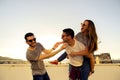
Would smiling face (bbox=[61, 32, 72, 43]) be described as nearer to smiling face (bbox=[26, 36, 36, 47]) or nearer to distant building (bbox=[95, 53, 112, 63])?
smiling face (bbox=[26, 36, 36, 47])

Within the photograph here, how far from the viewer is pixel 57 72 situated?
7691 millimetres

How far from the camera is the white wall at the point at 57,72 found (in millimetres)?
7629

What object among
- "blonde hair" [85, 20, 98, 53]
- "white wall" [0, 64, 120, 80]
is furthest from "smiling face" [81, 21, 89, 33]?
"white wall" [0, 64, 120, 80]

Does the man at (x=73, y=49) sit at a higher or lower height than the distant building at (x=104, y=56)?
higher

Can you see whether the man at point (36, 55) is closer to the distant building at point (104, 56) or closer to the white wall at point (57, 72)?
the white wall at point (57, 72)

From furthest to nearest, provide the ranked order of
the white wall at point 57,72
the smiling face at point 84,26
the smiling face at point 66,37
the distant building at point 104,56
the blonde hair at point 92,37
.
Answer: the distant building at point 104,56 → the white wall at point 57,72 → the smiling face at point 84,26 → the blonde hair at point 92,37 → the smiling face at point 66,37

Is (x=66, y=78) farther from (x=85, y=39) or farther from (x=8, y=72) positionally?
(x=85, y=39)

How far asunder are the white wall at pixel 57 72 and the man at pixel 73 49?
3823mm

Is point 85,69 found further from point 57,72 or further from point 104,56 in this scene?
point 104,56

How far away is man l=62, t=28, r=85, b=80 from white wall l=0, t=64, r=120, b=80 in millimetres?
3823

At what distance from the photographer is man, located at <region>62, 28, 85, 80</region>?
3.72 metres

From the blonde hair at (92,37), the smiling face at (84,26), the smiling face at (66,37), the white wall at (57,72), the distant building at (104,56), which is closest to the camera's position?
the smiling face at (66,37)

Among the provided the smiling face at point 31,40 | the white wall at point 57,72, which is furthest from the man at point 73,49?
the white wall at point 57,72

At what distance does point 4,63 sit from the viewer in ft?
27.2
